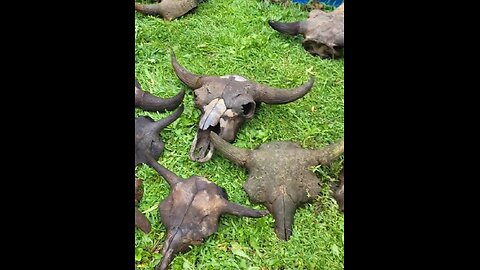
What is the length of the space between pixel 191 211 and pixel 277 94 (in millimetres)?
1223

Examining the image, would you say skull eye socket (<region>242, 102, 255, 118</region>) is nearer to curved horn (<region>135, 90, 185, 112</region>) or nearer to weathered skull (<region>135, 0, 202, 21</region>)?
curved horn (<region>135, 90, 185, 112</region>)

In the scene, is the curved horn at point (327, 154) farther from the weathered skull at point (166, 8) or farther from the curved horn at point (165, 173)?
the weathered skull at point (166, 8)

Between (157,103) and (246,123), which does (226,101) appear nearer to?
(246,123)

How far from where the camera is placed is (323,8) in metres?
5.05

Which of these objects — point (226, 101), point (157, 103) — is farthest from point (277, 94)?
point (157, 103)

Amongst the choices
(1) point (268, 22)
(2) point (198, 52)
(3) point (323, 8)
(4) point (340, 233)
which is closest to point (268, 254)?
(4) point (340, 233)

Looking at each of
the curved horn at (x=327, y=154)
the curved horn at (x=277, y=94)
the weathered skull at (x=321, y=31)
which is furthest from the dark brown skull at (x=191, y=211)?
the weathered skull at (x=321, y=31)

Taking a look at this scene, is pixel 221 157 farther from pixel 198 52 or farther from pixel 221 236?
pixel 198 52

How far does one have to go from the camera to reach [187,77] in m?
3.84

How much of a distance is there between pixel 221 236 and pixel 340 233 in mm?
724

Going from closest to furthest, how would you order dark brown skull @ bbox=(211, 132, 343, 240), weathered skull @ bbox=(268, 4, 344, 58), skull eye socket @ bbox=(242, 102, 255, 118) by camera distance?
dark brown skull @ bbox=(211, 132, 343, 240)
skull eye socket @ bbox=(242, 102, 255, 118)
weathered skull @ bbox=(268, 4, 344, 58)

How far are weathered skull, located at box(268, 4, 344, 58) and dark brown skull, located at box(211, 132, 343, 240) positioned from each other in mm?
1371

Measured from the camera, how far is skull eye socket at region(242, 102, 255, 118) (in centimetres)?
348

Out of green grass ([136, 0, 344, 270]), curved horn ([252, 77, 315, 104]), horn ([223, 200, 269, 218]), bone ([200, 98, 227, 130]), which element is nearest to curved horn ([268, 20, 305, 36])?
green grass ([136, 0, 344, 270])
